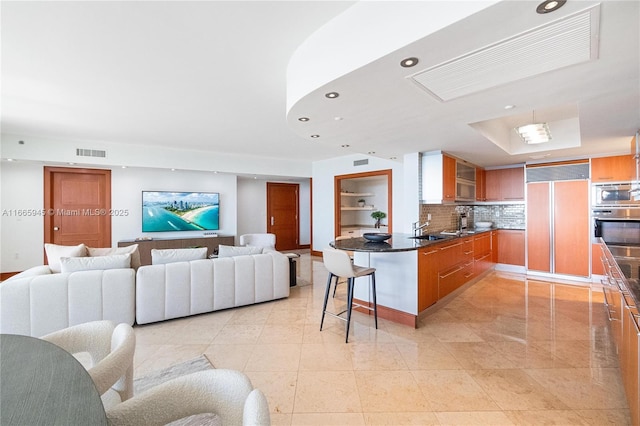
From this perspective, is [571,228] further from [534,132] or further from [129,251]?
[129,251]

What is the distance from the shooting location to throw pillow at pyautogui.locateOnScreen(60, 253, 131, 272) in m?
2.93

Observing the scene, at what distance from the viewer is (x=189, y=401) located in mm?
888

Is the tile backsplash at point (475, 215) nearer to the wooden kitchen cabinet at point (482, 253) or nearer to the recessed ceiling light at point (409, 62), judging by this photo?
the wooden kitchen cabinet at point (482, 253)

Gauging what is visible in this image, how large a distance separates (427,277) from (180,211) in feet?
18.5

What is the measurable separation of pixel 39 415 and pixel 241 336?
7.76 feet

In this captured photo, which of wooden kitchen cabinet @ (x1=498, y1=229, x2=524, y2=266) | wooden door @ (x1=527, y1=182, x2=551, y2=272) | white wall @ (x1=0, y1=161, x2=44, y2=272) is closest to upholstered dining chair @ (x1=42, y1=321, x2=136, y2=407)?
white wall @ (x1=0, y1=161, x2=44, y2=272)

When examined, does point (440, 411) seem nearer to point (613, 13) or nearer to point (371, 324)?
point (371, 324)

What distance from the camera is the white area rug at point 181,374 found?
1750 millimetres

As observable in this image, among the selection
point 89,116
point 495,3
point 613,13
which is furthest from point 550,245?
point 89,116

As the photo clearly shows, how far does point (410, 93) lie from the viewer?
83.4 inches

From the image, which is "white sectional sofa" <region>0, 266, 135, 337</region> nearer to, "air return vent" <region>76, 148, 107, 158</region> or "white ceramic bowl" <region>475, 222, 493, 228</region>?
"air return vent" <region>76, 148, 107, 158</region>

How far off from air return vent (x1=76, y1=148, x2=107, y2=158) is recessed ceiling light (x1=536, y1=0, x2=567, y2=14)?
254 inches

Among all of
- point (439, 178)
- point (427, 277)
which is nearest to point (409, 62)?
point (427, 277)

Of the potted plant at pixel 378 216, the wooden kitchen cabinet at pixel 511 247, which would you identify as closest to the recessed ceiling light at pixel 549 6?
the wooden kitchen cabinet at pixel 511 247
